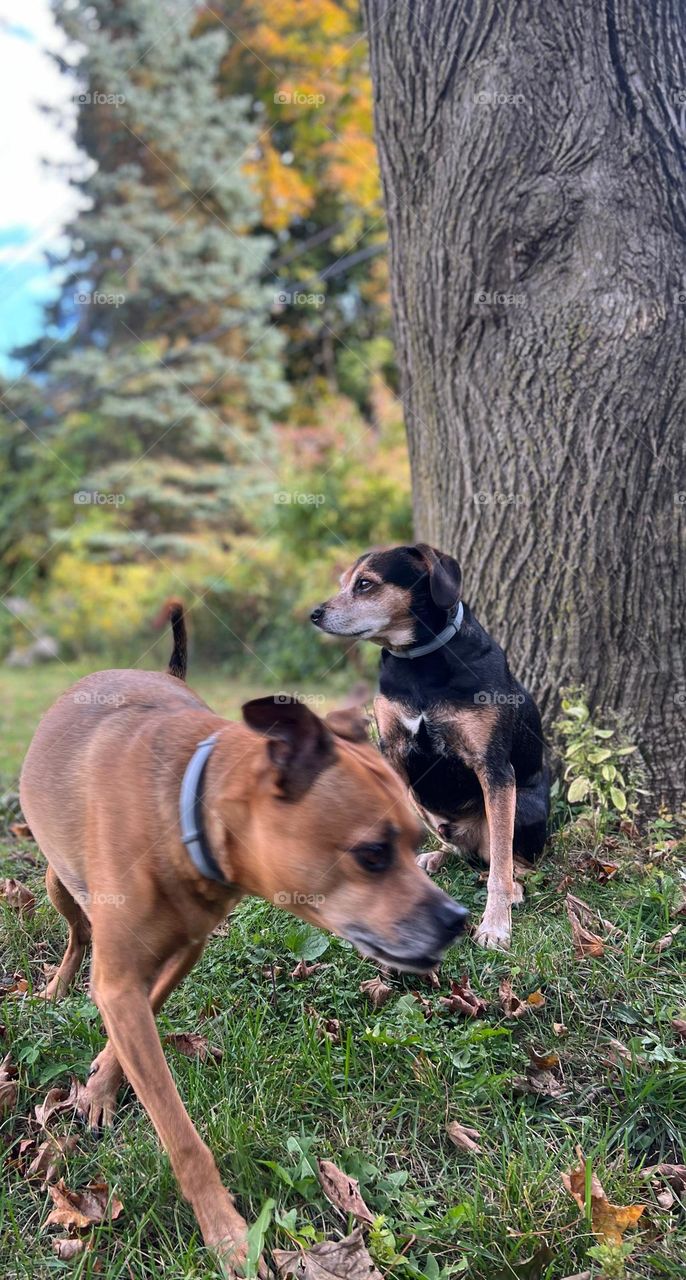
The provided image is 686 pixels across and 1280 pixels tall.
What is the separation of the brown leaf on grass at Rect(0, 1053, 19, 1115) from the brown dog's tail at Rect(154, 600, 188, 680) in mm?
1402

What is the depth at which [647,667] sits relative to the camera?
457cm

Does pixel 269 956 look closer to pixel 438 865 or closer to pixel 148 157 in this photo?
pixel 438 865

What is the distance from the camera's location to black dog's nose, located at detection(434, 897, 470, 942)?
2547 millimetres

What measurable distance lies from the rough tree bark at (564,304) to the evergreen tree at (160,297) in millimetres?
11537

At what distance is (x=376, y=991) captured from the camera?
348cm

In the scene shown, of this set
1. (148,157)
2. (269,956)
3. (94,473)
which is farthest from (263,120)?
(269,956)

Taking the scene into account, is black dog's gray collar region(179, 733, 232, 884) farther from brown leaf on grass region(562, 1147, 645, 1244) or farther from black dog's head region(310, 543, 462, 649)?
black dog's head region(310, 543, 462, 649)

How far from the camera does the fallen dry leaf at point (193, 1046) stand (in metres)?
3.24

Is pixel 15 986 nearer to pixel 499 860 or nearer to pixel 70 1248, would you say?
pixel 70 1248

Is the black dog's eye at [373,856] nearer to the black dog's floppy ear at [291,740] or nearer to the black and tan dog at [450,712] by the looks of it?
the black dog's floppy ear at [291,740]

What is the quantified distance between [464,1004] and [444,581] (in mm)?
1593

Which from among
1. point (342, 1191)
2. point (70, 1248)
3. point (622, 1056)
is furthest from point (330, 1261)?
point (622, 1056)

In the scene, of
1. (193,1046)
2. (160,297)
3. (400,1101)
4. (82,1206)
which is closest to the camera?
(82,1206)

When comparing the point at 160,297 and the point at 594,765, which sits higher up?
the point at 160,297
